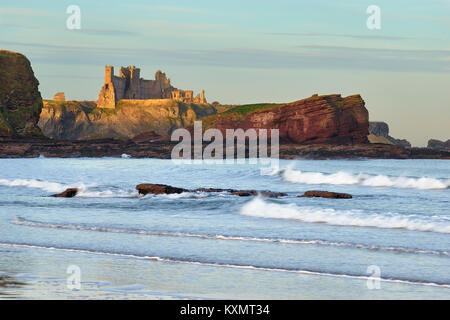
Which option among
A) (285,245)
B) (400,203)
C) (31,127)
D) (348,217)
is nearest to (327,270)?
(285,245)

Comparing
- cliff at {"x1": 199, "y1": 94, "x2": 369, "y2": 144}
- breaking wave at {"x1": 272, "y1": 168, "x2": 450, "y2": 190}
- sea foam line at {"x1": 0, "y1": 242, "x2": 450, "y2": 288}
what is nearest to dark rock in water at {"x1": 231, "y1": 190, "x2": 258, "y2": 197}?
breaking wave at {"x1": 272, "y1": 168, "x2": 450, "y2": 190}

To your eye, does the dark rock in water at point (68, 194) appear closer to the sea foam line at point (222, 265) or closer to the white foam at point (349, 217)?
the white foam at point (349, 217)

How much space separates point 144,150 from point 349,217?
148 metres

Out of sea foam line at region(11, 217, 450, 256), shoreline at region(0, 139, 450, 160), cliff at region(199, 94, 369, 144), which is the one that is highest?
cliff at region(199, 94, 369, 144)

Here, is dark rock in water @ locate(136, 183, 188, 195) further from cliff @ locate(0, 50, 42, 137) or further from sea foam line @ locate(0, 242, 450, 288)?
cliff @ locate(0, 50, 42, 137)

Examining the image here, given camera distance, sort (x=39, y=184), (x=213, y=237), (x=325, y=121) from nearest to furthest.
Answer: (x=213, y=237) < (x=39, y=184) < (x=325, y=121)

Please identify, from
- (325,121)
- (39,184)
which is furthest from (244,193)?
(325,121)

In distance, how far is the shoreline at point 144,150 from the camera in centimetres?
16088

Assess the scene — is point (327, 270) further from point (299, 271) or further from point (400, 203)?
point (400, 203)

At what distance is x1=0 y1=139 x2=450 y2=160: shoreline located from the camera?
160875mm

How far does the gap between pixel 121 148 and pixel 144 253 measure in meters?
154

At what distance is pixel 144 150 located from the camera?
561 ft

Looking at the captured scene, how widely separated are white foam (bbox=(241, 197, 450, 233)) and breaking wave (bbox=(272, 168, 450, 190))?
21.5 m

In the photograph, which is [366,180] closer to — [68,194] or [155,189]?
[155,189]
